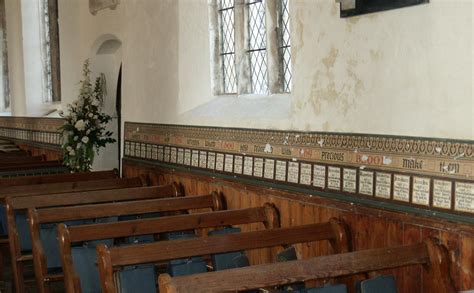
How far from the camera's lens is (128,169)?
924 cm

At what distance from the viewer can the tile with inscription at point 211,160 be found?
719cm

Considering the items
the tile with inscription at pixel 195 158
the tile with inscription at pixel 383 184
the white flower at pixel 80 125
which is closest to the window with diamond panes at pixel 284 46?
the tile with inscription at pixel 195 158

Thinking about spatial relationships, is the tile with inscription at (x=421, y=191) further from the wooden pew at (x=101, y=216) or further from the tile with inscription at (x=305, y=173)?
the wooden pew at (x=101, y=216)

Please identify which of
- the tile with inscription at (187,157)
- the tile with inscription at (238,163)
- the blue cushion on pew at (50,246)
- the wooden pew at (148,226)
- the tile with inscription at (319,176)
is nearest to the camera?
the wooden pew at (148,226)

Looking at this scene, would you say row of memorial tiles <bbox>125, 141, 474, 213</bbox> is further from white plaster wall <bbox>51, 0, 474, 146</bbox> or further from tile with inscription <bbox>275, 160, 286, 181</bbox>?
white plaster wall <bbox>51, 0, 474, 146</bbox>

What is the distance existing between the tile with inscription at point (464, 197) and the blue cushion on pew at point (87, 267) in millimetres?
2374

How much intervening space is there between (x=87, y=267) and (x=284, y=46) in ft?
8.25

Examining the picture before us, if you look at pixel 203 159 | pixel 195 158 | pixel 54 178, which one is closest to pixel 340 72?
pixel 203 159

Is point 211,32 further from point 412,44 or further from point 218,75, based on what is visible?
point 412,44

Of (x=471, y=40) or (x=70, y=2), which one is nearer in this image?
(x=471, y=40)

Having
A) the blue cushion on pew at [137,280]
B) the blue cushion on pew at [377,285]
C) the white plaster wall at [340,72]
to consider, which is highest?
the white plaster wall at [340,72]

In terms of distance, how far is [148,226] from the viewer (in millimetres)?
5555

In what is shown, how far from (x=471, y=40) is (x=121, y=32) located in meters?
6.10

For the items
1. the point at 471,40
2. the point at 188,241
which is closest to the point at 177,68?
the point at 188,241
